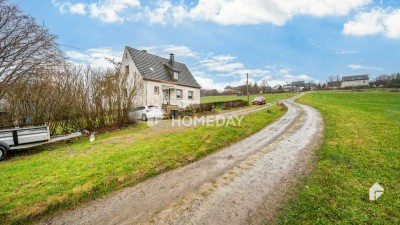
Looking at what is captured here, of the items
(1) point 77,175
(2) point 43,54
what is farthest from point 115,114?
(1) point 77,175

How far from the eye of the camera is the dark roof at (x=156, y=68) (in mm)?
26703

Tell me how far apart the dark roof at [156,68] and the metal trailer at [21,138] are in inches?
673

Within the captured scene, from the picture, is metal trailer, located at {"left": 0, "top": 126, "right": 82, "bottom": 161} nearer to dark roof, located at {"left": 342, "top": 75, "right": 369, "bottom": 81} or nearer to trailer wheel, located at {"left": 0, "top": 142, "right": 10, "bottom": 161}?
trailer wheel, located at {"left": 0, "top": 142, "right": 10, "bottom": 161}

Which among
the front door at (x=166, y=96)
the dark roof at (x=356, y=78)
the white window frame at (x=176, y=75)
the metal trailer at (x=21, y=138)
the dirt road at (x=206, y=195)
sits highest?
the dark roof at (x=356, y=78)

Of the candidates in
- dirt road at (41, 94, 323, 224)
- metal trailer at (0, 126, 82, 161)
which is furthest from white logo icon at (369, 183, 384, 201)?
metal trailer at (0, 126, 82, 161)

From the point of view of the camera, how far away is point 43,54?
14.2m

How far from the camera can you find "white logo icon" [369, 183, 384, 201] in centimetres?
395

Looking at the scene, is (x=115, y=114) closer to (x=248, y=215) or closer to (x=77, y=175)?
(x=77, y=175)

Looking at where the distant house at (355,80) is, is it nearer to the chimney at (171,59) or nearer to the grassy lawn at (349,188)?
the chimney at (171,59)

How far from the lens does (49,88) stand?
10656mm

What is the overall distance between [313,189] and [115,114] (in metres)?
12.6

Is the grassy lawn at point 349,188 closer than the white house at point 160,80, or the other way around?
the grassy lawn at point 349,188

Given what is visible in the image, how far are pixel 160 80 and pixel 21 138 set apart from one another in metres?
20.2

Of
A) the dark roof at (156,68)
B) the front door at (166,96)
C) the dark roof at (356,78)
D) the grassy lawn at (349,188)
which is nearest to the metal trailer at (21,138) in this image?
the grassy lawn at (349,188)
